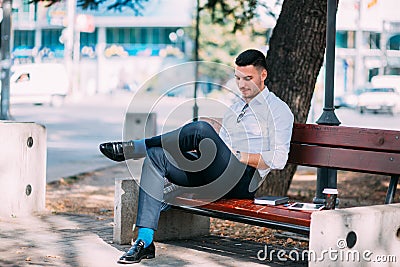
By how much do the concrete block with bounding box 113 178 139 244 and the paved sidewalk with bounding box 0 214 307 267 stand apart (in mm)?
107

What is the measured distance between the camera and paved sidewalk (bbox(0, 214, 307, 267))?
607 cm

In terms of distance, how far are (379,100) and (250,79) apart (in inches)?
1594

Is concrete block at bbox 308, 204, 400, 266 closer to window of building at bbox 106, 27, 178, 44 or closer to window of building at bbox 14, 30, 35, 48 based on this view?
window of building at bbox 14, 30, 35, 48

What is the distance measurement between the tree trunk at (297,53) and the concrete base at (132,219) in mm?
2866

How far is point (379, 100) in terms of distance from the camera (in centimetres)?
4575

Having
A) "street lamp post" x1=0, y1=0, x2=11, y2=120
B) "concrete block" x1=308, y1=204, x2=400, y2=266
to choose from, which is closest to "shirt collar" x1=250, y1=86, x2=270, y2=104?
"concrete block" x1=308, y1=204, x2=400, y2=266

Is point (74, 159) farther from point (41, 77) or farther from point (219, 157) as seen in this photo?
point (41, 77)

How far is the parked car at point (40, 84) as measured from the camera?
35156mm

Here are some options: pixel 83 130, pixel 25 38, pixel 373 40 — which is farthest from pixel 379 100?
pixel 25 38

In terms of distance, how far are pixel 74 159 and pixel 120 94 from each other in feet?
159

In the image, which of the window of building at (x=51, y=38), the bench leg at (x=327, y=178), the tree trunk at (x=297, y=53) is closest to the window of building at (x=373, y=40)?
the window of building at (x=51, y=38)

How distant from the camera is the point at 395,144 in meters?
5.87

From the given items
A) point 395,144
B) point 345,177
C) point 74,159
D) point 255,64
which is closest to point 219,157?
point 255,64

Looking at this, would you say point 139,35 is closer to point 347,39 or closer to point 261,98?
point 347,39
